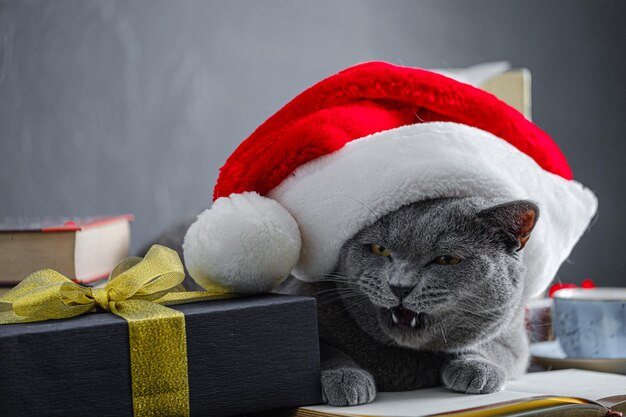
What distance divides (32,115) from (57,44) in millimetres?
131

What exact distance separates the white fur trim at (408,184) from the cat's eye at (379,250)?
2 centimetres

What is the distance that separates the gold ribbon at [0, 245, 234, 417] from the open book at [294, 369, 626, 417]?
0.40ft

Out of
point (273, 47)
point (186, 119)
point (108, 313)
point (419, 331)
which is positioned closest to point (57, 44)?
point (186, 119)

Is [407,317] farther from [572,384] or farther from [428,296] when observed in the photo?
[572,384]

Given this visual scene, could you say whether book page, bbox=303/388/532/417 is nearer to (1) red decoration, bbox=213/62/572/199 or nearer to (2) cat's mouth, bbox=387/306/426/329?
(2) cat's mouth, bbox=387/306/426/329

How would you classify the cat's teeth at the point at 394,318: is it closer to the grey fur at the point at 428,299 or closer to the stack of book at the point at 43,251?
the grey fur at the point at 428,299

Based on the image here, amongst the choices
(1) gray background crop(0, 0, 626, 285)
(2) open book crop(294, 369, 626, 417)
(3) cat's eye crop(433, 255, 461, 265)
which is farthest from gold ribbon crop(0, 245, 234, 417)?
(1) gray background crop(0, 0, 626, 285)

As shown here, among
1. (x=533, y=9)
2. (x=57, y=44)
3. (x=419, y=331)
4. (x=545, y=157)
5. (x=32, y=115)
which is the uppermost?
(x=533, y=9)

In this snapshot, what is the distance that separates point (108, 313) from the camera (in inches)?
24.4

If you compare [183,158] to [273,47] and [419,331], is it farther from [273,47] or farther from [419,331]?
[419,331]

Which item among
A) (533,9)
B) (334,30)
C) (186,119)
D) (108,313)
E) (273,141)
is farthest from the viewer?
(533,9)

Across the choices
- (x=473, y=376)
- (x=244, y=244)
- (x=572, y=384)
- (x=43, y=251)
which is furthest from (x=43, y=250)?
(x=572, y=384)

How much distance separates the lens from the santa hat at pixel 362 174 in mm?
676

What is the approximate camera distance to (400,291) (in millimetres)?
651
